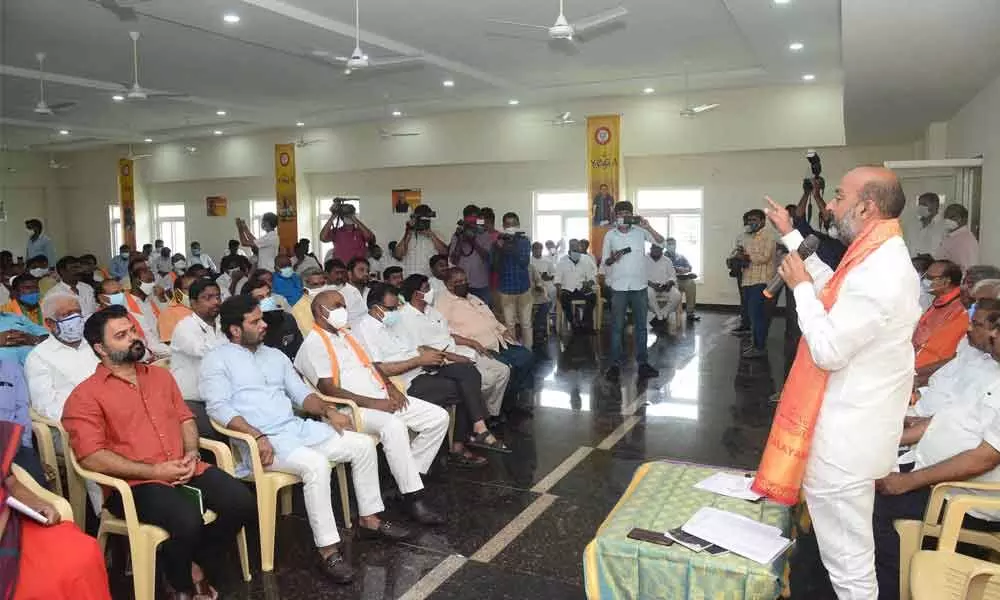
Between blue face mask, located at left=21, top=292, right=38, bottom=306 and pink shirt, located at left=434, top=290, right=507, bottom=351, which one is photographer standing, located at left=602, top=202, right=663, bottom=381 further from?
blue face mask, located at left=21, top=292, right=38, bottom=306

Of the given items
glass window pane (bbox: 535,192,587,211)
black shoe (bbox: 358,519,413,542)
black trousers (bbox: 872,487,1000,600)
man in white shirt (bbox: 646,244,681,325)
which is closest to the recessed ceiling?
glass window pane (bbox: 535,192,587,211)

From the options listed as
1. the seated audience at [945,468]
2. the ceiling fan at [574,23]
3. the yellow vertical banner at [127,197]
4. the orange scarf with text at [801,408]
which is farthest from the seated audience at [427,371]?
the yellow vertical banner at [127,197]

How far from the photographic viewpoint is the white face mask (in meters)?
3.92

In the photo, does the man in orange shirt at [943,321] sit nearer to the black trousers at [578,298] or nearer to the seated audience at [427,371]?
the seated audience at [427,371]

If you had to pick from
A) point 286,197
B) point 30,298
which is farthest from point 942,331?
point 286,197

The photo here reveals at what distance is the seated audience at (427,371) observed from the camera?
4.41 m

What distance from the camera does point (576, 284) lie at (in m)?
9.32

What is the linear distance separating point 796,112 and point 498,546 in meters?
9.15

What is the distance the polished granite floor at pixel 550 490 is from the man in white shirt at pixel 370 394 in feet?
0.82

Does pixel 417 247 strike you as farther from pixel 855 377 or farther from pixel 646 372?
pixel 855 377

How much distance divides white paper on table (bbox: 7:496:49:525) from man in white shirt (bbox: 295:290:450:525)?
5.39 feet

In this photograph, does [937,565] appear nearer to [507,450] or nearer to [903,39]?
[507,450]

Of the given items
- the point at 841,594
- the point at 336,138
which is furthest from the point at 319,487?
the point at 336,138

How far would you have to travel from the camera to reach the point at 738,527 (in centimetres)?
222
